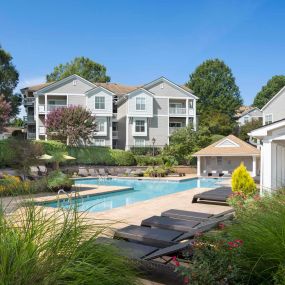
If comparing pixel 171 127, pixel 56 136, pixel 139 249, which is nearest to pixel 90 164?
pixel 56 136

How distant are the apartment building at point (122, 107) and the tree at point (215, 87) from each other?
49.7 ft

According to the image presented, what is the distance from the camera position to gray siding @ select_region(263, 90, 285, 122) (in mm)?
31312

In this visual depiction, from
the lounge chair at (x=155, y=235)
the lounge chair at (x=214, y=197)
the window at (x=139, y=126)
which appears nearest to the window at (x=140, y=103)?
the window at (x=139, y=126)

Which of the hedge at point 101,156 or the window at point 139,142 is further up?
the window at point 139,142

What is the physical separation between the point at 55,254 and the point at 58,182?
47.0 feet

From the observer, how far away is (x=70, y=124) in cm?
3259

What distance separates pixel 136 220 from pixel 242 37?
14095 millimetres

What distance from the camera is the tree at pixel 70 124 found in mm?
32500

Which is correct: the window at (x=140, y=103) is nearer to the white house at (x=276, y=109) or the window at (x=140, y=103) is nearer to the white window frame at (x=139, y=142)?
the white window frame at (x=139, y=142)

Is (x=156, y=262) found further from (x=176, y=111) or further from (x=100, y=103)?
(x=176, y=111)

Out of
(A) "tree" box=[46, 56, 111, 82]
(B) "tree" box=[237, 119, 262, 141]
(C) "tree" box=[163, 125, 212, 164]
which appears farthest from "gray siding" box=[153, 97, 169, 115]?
(A) "tree" box=[46, 56, 111, 82]

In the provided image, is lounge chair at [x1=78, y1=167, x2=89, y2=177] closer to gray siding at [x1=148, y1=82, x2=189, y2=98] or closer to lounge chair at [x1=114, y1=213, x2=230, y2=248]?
→ gray siding at [x1=148, y1=82, x2=189, y2=98]

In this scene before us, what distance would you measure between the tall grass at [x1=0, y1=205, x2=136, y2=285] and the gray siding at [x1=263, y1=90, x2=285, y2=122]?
31.2 meters

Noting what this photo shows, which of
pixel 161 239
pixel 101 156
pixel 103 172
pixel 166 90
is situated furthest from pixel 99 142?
pixel 161 239
